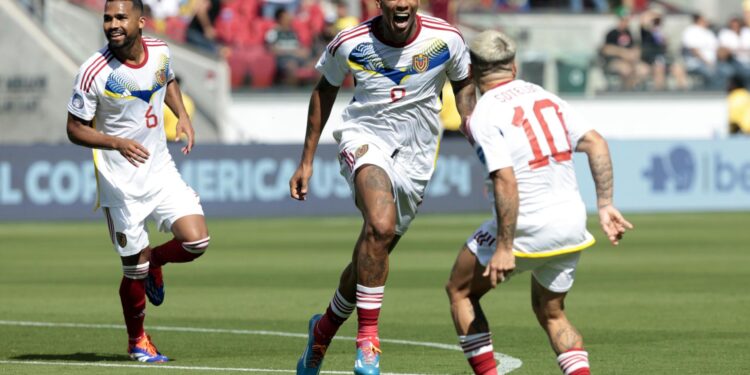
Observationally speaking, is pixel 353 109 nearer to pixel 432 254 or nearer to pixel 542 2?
pixel 432 254

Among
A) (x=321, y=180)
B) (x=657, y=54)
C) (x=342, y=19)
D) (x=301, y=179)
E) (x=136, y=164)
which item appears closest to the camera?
(x=301, y=179)

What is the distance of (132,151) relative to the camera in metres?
9.63

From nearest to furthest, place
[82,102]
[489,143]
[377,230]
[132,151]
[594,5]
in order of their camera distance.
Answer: [489,143]
[377,230]
[132,151]
[82,102]
[594,5]

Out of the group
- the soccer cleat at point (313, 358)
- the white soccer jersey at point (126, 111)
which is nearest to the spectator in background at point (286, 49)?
the white soccer jersey at point (126, 111)

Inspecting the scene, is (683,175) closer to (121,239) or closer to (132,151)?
(121,239)

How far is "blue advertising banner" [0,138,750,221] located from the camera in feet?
83.8

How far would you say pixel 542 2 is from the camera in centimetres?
3694

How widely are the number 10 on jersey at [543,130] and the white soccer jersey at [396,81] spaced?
1793 millimetres

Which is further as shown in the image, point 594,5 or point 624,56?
point 594,5

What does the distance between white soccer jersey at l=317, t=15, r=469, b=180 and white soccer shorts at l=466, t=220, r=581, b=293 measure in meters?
1.74

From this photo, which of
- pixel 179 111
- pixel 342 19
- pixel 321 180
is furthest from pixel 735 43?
pixel 179 111

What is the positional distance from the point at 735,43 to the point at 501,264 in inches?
1160

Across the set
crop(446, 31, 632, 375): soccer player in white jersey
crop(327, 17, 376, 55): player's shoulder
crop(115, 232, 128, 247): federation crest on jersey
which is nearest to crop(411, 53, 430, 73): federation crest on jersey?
crop(327, 17, 376, 55): player's shoulder

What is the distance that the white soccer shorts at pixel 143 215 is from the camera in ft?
33.3
